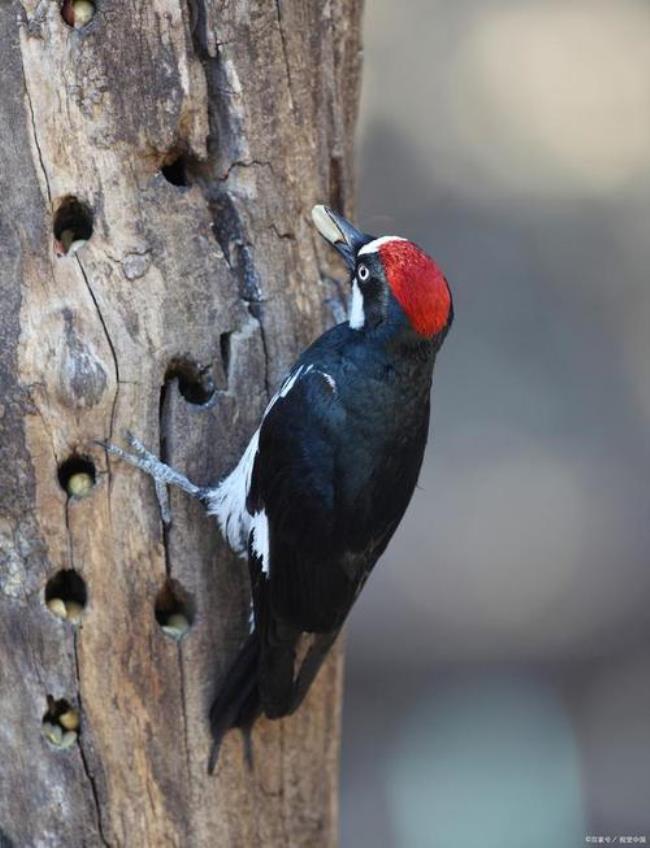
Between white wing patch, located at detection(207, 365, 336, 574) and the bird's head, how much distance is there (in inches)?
7.2

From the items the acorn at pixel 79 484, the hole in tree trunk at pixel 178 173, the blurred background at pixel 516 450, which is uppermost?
the hole in tree trunk at pixel 178 173

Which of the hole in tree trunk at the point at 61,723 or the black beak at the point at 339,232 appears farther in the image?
the black beak at the point at 339,232

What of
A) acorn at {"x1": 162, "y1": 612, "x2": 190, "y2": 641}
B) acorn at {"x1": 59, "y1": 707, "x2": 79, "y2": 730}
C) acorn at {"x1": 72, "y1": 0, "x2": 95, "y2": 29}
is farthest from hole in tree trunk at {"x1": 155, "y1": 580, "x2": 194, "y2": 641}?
acorn at {"x1": 72, "y1": 0, "x2": 95, "y2": 29}

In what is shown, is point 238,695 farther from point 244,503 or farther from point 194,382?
point 194,382

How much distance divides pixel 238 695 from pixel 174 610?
0.77ft

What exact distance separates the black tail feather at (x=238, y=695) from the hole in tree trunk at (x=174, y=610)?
0.14 meters

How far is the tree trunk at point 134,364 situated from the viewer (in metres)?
2.86

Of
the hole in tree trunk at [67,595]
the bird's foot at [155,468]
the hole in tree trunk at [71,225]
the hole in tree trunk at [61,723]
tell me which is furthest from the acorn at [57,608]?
the hole in tree trunk at [71,225]

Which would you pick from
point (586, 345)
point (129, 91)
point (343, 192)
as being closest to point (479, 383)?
point (586, 345)

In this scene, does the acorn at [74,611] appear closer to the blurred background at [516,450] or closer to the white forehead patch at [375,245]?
the white forehead patch at [375,245]

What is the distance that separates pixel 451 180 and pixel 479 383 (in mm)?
1009

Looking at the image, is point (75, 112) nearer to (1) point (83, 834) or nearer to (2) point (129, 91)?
(2) point (129, 91)

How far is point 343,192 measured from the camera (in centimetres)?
332

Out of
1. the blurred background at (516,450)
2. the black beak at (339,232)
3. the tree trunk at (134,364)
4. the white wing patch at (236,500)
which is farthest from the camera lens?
the blurred background at (516,450)
